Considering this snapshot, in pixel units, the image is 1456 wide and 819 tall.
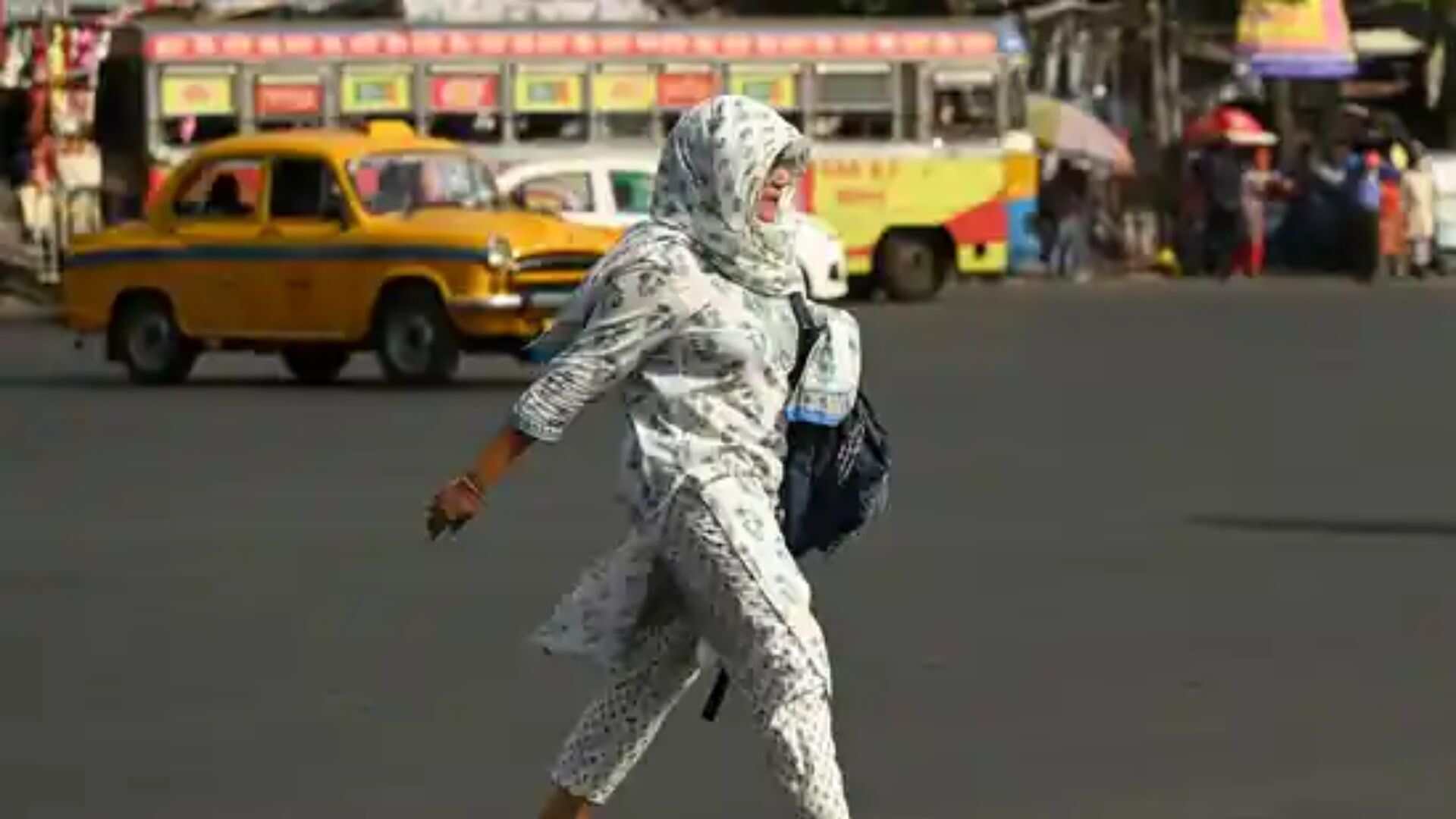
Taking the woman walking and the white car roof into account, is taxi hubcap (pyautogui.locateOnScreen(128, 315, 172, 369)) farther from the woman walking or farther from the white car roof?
the woman walking

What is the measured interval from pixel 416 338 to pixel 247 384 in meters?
1.59

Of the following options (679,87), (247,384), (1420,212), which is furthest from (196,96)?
(1420,212)

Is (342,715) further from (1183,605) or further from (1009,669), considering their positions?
(1183,605)

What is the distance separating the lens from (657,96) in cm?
3822

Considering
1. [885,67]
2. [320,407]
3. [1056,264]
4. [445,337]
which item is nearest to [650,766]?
[320,407]

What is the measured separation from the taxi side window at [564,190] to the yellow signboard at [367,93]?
5.65m

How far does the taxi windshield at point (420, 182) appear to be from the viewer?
80.9ft

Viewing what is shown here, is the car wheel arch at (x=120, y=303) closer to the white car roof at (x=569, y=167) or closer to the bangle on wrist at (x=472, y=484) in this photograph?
the white car roof at (x=569, y=167)

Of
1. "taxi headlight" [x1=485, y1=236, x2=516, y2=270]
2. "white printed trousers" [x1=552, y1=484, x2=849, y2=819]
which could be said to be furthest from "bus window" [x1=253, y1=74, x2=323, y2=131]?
"white printed trousers" [x1=552, y1=484, x2=849, y2=819]

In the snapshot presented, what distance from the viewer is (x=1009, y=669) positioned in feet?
35.2

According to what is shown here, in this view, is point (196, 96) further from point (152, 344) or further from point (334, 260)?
point (334, 260)

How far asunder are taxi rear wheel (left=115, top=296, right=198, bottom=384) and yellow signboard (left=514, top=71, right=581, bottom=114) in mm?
12386

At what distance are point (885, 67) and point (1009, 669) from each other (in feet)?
92.6

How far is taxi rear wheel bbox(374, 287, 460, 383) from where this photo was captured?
24.4 metres
